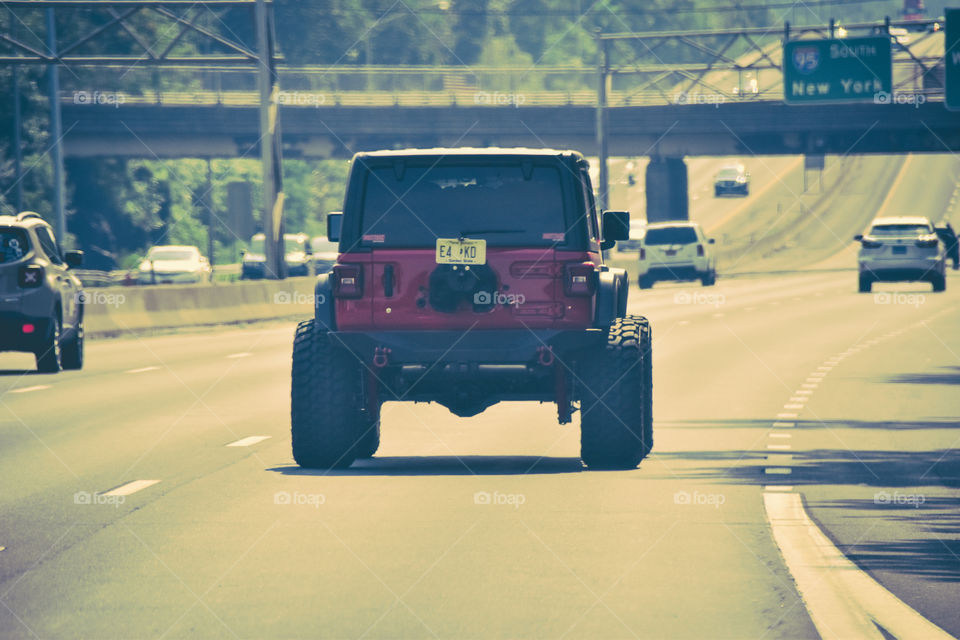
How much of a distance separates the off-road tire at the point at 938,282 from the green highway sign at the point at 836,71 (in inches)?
716

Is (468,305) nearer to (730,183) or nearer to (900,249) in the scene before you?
(900,249)

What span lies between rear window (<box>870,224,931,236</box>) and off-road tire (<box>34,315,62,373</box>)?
25.2m

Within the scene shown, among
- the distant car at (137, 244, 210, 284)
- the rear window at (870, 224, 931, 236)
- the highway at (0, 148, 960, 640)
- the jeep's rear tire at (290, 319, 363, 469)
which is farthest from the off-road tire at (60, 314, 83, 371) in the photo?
the distant car at (137, 244, 210, 284)

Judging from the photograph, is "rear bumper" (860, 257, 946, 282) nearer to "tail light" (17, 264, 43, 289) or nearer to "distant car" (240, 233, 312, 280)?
"tail light" (17, 264, 43, 289)

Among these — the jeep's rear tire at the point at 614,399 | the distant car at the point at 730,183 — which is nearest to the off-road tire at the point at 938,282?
the jeep's rear tire at the point at 614,399

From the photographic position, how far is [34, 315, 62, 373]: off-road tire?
79.6 ft

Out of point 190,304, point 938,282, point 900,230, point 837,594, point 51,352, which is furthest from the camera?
point 938,282

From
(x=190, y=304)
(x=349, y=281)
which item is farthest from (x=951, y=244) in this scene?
(x=349, y=281)

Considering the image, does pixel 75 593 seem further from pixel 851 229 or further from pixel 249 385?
pixel 851 229

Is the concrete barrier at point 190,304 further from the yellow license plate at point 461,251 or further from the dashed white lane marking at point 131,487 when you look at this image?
the yellow license plate at point 461,251

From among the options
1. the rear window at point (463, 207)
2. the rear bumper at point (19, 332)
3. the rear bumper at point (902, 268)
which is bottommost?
the rear bumper at point (902, 268)

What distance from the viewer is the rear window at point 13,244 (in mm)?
24172

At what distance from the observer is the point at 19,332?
23.8 meters

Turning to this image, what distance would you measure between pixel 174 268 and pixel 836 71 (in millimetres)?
24857
